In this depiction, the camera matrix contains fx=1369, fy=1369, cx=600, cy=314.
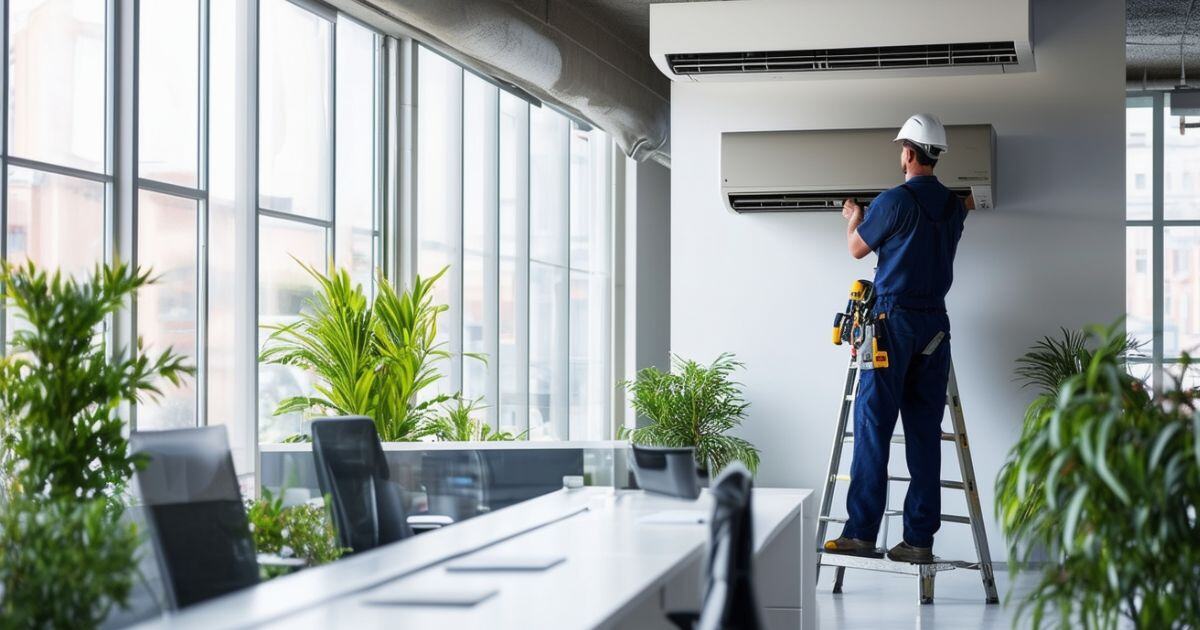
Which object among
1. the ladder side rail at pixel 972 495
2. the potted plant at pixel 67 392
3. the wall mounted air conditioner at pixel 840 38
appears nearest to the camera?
the potted plant at pixel 67 392

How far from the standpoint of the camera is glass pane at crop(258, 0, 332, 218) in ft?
26.4

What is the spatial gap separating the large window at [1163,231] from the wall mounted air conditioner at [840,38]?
6.00 meters

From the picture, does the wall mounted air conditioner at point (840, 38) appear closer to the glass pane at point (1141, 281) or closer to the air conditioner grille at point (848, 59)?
the air conditioner grille at point (848, 59)

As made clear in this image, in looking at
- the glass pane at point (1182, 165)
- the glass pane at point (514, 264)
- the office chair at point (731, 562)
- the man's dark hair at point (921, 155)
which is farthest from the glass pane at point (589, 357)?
the office chair at point (731, 562)

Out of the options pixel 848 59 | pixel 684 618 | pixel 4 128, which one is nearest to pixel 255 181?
pixel 4 128

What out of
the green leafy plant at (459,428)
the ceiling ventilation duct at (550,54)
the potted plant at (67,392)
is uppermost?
the ceiling ventilation duct at (550,54)

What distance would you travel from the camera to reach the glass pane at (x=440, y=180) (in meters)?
9.77

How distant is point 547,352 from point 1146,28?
5.77m

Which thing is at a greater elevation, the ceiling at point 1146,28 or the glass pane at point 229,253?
the ceiling at point 1146,28

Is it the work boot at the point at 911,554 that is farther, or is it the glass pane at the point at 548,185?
the glass pane at the point at 548,185

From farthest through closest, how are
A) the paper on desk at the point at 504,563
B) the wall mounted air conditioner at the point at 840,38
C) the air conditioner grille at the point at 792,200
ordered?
the air conditioner grille at the point at 792,200, the wall mounted air conditioner at the point at 840,38, the paper on desk at the point at 504,563

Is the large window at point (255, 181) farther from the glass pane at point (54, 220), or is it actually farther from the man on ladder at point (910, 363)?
the man on ladder at point (910, 363)

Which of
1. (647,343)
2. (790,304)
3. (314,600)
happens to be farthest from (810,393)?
(647,343)

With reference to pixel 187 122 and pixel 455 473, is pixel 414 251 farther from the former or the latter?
pixel 455 473
